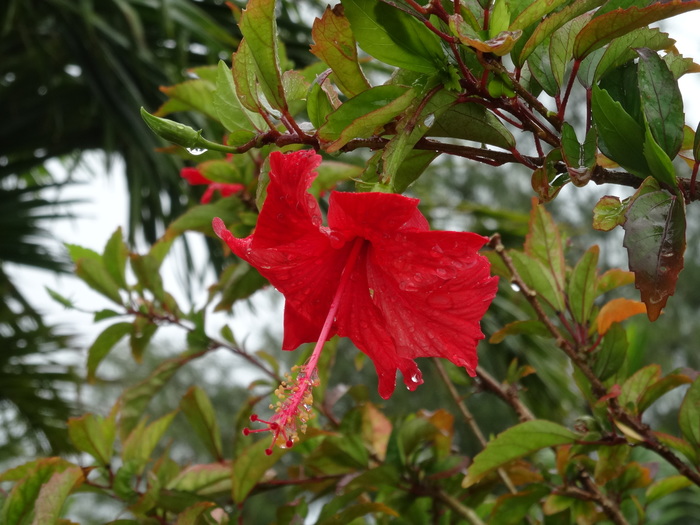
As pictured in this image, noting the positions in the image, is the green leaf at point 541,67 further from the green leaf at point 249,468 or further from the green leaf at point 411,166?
the green leaf at point 249,468

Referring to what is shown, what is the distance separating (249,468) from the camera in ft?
2.36

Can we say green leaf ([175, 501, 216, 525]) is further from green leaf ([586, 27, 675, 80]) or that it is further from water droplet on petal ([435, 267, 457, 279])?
green leaf ([586, 27, 675, 80])

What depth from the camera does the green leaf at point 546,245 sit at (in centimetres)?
71

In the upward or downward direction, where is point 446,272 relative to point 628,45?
downward

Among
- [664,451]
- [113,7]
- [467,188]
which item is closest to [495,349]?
[664,451]

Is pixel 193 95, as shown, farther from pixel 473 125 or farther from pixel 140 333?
pixel 473 125

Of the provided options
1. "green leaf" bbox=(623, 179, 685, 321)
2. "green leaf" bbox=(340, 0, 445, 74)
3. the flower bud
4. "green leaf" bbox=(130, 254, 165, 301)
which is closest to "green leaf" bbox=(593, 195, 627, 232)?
"green leaf" bbox=(623, 179, 685, 321)

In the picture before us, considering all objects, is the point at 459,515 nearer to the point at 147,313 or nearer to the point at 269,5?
the point at 147,313

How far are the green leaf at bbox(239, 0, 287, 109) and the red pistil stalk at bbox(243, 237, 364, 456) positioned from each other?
110mm

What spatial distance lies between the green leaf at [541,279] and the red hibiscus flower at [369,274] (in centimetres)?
27

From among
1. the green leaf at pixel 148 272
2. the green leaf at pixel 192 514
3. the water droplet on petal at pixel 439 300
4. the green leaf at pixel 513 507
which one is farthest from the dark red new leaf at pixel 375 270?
the green leaf at pixel 148 272

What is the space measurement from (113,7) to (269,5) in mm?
2147

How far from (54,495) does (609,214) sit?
506 mm

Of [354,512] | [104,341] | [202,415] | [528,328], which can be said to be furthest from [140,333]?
[528,328]
